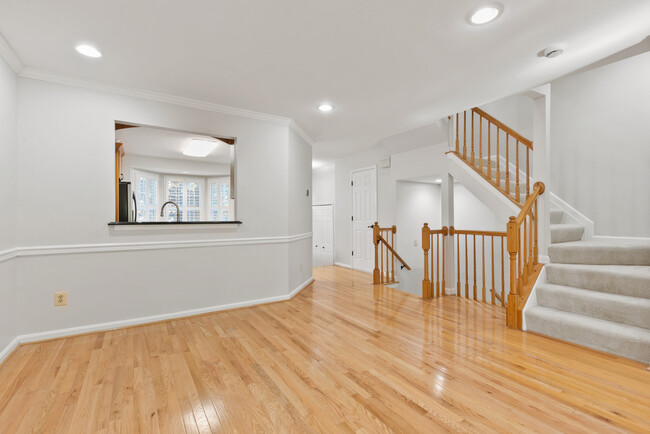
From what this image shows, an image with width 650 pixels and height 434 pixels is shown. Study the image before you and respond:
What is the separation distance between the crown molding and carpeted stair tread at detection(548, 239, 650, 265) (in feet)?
17.0

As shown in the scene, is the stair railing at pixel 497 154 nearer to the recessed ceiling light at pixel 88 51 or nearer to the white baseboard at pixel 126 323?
the white baseboard at pixel 126 323

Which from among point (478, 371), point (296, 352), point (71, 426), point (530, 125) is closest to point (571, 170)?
point (530, 125)

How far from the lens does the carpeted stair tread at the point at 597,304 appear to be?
2301mm

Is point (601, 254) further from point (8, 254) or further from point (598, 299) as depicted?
point (8, 254)

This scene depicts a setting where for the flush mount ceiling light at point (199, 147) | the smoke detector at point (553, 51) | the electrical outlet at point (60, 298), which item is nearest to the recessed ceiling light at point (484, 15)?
the smoke detector at point (553, 51)

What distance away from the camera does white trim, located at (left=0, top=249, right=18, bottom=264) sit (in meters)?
2.26

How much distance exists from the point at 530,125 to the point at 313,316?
4.28 meters

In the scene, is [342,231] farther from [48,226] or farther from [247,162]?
[48,226]

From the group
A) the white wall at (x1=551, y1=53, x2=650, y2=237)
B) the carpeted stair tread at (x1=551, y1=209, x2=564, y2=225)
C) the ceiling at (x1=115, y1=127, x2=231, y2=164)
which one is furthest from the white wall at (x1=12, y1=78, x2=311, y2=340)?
the white wall at (x1=551, y1=53, x2=650, y2=237)

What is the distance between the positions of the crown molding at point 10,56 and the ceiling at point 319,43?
0.05 m

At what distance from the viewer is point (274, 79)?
2.83 meters

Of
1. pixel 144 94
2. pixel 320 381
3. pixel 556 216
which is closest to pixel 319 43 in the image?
pixel 144 94

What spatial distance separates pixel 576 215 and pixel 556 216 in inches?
9.3

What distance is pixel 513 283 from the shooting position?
290cm
